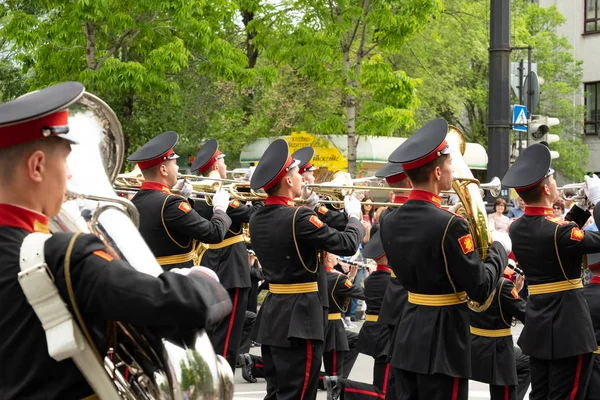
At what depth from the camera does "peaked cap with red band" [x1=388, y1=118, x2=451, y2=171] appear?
540 cm

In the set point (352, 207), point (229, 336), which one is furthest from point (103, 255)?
point (229, 336)

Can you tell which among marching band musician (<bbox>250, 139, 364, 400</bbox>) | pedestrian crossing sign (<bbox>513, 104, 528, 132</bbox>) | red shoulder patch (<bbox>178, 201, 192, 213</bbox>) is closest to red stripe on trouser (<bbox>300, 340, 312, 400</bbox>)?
marching band musician (<bbox>250, 139, 364, 400</bbox>)

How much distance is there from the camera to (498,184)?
7.07 meters

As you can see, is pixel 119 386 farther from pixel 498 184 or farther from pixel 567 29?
pixel 567 29

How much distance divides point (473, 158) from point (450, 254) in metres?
23.5

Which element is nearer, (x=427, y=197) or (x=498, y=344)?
(x=427, y=197)

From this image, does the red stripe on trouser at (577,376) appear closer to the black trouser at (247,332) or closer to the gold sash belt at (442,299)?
the gold sash belt at (442,299)

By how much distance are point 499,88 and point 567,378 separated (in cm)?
527

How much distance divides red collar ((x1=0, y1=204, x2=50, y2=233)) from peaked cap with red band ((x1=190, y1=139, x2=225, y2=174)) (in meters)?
7.05

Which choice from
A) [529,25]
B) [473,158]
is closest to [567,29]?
[529,25]

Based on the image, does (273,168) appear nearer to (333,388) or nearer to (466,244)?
(333,388)

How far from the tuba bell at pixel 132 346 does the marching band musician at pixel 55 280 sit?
82 mm

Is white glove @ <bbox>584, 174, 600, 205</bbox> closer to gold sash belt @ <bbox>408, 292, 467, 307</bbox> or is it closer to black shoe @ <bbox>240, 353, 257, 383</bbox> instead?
gold sash belt @ <bbox>408, 292, 467, 307</bbox>

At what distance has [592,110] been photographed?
3919 centimetres
